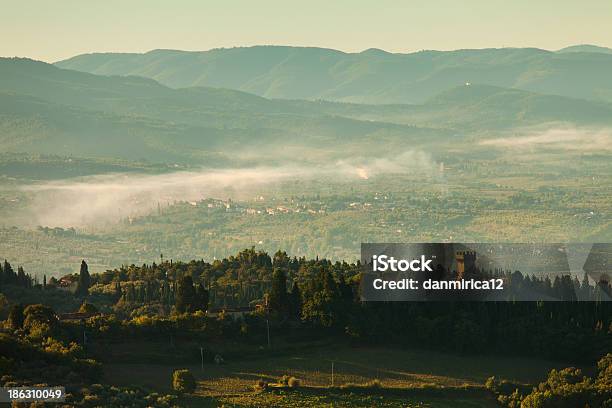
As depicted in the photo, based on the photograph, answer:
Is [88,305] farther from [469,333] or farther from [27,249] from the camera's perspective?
[27,249]

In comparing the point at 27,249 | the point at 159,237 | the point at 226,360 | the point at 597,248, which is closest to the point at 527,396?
the point at 226,360

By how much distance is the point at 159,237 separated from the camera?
190375 mm

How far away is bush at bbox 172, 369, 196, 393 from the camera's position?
63.9 m

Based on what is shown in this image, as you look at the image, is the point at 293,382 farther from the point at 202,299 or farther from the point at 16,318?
the point at 16,318

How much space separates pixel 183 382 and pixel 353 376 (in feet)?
28.5

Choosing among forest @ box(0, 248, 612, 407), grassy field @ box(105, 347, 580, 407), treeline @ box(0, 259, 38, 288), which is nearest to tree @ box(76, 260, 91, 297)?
treeline @ box(0, 259, 38, 288)

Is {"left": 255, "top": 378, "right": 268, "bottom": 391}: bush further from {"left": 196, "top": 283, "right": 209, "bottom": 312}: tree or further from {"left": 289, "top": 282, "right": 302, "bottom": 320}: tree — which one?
{"left": 196, "top": 283, "right": 209, "bottom": 312}: tree

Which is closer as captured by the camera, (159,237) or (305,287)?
(305,287)

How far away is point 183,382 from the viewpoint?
64125 millimetres

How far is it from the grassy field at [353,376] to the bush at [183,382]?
1.54ft

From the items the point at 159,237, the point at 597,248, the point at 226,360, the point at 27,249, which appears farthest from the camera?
the point at 159,237

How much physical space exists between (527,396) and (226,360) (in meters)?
14.5

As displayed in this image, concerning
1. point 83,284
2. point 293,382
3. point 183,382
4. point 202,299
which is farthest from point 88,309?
point 293,382

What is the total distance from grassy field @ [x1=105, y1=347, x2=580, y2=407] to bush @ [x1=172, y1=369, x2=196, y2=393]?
0.47m
